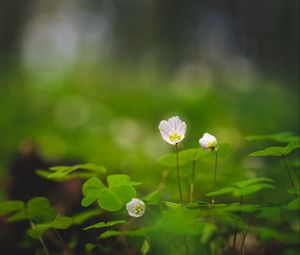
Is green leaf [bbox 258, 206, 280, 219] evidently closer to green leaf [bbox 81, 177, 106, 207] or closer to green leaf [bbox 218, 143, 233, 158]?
green leaf [bbox 218, 143, 233, 158]

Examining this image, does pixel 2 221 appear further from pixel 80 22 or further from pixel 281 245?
pixel 80 22

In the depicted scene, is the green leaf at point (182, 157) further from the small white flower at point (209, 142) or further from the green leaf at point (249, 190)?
the green leaf at point (249, 190)

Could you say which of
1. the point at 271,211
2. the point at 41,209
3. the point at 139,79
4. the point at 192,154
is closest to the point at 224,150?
the point at 192,154

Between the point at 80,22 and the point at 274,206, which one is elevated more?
the point at 80,22

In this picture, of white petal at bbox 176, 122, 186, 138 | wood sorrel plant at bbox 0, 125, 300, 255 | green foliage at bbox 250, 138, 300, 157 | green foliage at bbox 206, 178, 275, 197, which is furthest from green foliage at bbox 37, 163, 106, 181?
green foliage at bbox 250, 138, 300, 157

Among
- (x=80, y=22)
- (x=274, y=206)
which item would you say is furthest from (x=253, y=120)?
(x=80, y=22)

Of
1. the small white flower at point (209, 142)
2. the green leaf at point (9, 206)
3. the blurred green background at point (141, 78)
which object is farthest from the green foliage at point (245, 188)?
the green leaf at point (9, 206)
